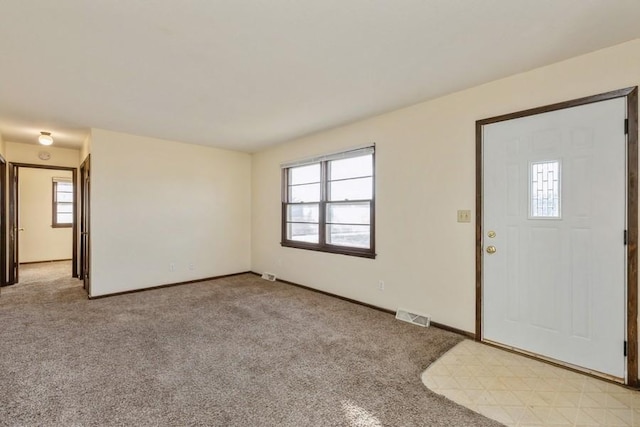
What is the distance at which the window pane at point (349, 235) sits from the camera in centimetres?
398

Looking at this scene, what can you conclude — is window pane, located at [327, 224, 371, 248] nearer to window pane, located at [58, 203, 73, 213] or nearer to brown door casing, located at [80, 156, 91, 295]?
brown door casing, located at [80, 156, 91, 295]

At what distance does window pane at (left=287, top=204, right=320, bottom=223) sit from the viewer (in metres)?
4.77

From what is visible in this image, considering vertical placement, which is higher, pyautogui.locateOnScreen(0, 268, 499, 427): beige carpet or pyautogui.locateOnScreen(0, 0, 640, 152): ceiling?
pyautogui.locateOnScreen(0, 0, 640, 152): ceiling

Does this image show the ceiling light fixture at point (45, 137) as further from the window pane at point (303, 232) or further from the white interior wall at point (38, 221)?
the window pane at point (303, 232)

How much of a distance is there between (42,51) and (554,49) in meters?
3.85

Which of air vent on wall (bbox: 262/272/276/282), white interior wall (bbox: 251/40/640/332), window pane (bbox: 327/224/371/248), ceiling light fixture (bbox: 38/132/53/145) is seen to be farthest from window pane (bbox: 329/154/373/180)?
ceiling light fixture (bbox: 38/132/53/145)

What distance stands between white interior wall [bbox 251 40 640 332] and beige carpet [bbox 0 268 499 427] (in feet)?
1.14

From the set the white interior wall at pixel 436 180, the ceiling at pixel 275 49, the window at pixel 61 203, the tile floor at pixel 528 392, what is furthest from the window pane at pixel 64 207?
the tile floor at pixel 528 392

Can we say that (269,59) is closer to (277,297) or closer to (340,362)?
(340,362)

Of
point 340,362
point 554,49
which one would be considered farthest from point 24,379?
point 554,49

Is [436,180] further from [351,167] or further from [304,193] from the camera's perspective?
[304,193]

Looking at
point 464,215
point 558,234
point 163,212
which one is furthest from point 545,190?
point 163,212

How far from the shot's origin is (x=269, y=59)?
93.4 inches

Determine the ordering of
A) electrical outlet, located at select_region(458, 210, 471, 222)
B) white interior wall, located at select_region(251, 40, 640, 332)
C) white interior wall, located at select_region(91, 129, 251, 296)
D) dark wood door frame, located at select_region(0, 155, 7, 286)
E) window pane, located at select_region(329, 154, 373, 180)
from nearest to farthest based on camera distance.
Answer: white interior wall, located at select_region(251, 40, 640, 332), electrical outlet, located at select_region(458, 210, 471, 222), window pane, located at select_region(329, 154, 373, 180), white interior wall, located at select_region(91, 129, 251, 296), dark wood door frame, located at select_region(0, 155, 7, 286)
